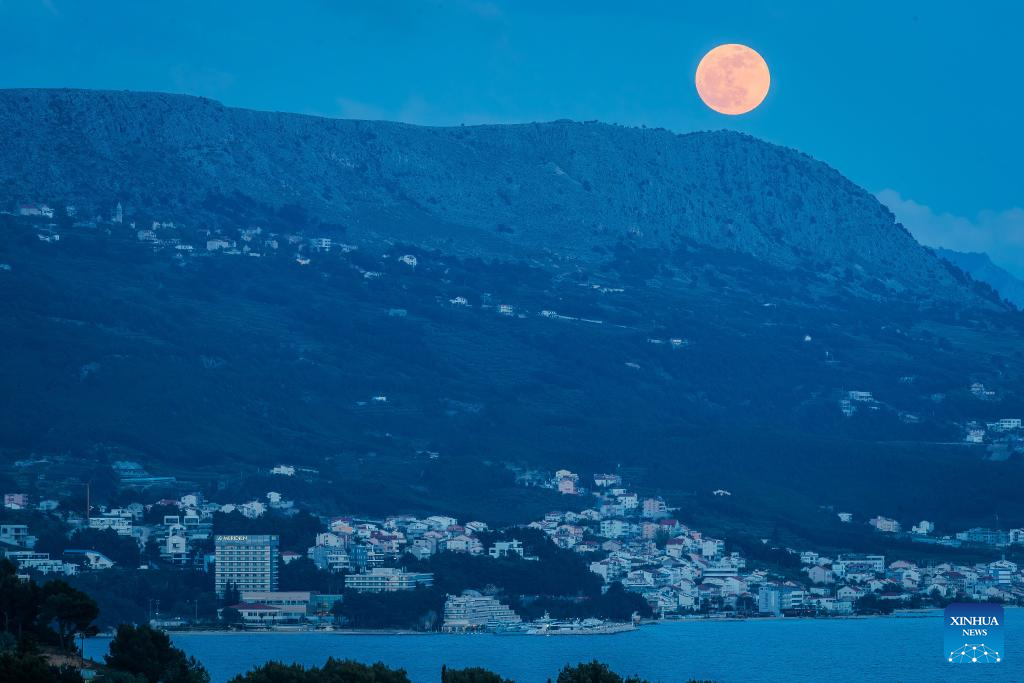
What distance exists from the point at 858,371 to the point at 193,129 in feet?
187

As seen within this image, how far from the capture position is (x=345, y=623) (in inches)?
3656

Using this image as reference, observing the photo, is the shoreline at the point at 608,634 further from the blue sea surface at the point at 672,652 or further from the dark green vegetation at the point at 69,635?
the dark green vegetation at the point at 69,635

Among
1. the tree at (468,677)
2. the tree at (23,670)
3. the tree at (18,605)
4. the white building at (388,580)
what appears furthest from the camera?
the white building at (388,580)

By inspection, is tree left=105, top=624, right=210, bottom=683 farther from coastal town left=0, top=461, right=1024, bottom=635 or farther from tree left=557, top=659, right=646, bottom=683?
coastal town left=0, top=461, right=1024, bottom=635

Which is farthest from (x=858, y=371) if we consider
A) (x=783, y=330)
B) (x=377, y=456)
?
(x=377, y=456)

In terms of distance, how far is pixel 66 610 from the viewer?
45.4 m

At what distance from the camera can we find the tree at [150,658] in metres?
44.6

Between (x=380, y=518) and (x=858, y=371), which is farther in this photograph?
(x=858, y=371)

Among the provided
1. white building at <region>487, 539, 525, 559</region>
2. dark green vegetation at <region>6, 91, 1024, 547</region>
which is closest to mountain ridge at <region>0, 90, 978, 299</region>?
dark green vegetation at <region>6, 91, 1024, 547</region>

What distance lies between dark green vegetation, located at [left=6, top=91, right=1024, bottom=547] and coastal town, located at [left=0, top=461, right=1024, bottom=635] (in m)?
4.12

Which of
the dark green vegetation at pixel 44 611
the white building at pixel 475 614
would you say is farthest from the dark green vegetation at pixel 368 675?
the white building at pixel 475 614

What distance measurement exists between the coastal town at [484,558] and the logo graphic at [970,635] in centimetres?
4703

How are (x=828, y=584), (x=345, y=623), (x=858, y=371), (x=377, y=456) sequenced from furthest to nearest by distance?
(x=858, y=371) → (x=377, y=456) → (x=828, y=584) → (x=345, y=623)

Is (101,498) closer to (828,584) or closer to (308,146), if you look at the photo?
(828,584)
